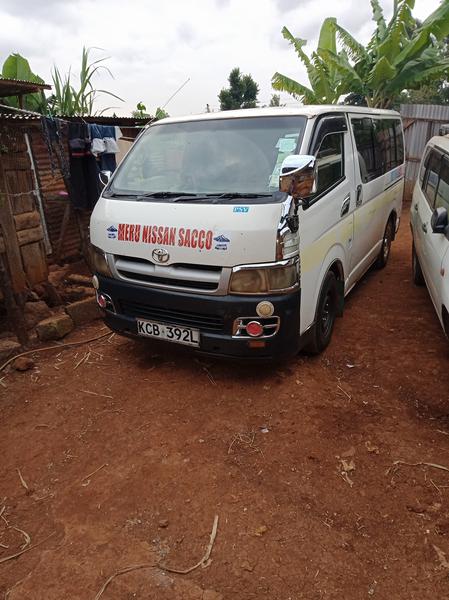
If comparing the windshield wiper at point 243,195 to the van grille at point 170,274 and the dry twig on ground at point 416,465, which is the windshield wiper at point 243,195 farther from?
the dry twig on ground at point 416,465

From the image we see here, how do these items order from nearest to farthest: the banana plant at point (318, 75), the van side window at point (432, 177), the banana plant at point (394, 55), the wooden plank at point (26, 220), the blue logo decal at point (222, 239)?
1. the blue logo decal at point (222, 239)
2. the wooden plank at point (26, 220)
3. the van side window at point (432, 177)
4. the banana plant at point (394, 55)
5. the banana plant at point (318, 75)

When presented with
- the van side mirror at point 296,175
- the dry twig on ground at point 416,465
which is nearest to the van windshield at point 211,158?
the van side mirror at point 296,175

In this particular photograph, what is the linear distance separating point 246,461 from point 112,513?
848 mm

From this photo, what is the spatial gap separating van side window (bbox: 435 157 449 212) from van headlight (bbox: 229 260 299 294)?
6.34 feet

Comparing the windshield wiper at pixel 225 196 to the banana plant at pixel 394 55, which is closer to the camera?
the windshield wiper at pixel 225 196

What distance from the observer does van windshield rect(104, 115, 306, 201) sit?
10.8 feet

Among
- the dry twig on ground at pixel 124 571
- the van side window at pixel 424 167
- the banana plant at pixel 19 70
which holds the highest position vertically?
the banana plant at pixel 19 70

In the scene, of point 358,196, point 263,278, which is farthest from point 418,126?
point 263,278

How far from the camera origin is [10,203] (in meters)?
4.23

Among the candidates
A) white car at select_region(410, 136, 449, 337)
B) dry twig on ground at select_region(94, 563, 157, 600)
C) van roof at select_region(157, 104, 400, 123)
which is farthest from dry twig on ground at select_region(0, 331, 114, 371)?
white car at select_region(410, 136, 449, 337)

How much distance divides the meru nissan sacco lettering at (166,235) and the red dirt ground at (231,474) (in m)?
1.19

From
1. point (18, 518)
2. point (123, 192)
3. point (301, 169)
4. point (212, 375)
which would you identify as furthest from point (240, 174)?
point (18, 518)

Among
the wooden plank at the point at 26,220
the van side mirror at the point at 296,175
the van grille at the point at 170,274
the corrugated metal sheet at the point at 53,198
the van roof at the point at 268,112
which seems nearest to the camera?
the van side mirror at the point at 296,175

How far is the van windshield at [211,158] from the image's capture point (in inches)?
129
